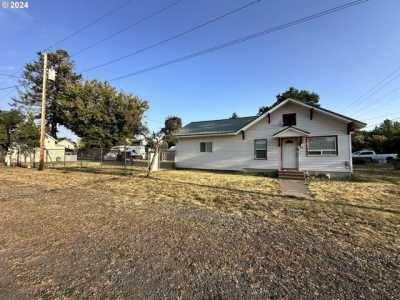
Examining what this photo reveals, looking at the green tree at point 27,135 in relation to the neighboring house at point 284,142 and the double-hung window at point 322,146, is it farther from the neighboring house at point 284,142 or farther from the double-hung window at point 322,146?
the double-hung window at point 322,146

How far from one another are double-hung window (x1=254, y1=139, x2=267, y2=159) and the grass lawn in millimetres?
8058

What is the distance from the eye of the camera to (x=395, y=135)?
2669 centimetres

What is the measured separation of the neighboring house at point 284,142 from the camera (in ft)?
40.6

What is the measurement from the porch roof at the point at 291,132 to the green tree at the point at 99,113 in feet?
72.8

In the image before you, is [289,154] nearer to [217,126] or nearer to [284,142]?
[284,142]

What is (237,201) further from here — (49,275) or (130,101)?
(130,101)

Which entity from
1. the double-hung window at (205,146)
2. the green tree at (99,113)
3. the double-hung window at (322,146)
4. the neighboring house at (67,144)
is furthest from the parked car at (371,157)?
the neighboring house at (67,144)

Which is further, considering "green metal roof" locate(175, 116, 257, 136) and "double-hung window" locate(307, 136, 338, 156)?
"green metal roof" locate(175, 116, 257, 136)

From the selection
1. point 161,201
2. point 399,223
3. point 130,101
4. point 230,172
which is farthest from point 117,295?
point 130,101

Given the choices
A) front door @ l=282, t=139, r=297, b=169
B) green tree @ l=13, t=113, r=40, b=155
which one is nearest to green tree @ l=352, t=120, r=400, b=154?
front door @ l=282, t=139, r=297, b=169

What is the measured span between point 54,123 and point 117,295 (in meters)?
42.0

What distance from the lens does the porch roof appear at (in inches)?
506

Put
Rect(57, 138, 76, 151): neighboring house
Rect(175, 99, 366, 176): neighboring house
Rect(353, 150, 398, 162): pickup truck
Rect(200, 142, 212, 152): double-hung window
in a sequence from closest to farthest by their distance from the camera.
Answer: Rect(175, 99, 366, 176): neighboring house, Rect(200, 142, 212, 152): double-hung window, Rect(353, 150, 398, 162): pickup truck, Rect(57, 138, 76, 151): neighboring house

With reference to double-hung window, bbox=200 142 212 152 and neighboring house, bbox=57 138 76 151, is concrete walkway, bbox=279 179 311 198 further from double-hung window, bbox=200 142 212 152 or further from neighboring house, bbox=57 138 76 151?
neighboring house, bbox=57 138 76 151
